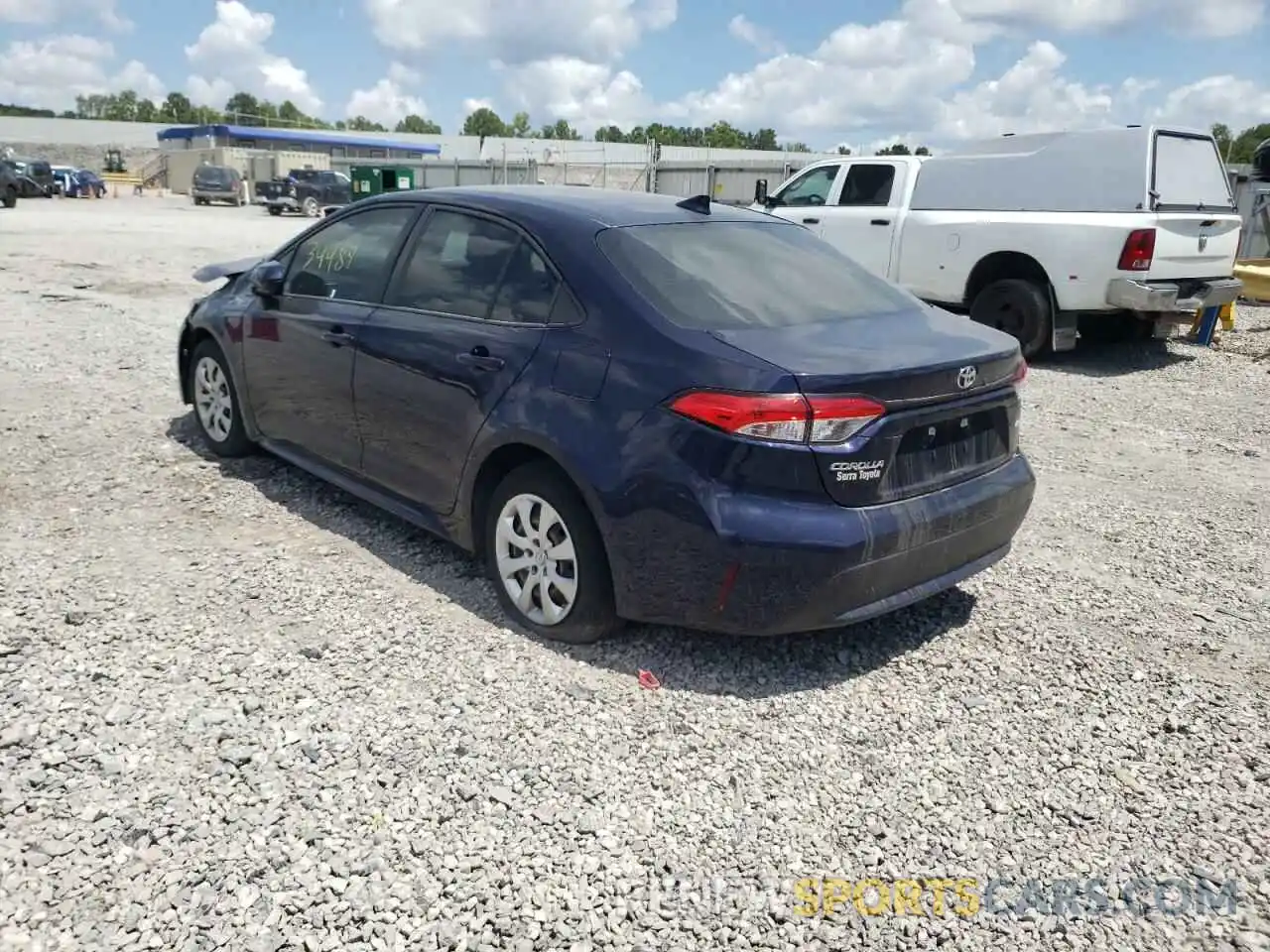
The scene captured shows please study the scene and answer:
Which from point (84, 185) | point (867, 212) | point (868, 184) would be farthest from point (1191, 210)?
point (84, 185)

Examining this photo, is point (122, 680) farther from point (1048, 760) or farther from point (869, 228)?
point (869, 228)

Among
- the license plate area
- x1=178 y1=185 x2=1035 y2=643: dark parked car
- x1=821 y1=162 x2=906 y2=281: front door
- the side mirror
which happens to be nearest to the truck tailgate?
x1=821 y1=162 x2=906 y2=281: front door

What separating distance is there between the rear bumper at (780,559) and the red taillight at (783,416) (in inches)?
8.1

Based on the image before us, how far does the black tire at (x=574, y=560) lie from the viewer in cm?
339

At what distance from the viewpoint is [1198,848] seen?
2.69 meters

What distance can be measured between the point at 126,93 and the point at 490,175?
132556 millimetres

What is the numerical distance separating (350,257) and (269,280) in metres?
0.59

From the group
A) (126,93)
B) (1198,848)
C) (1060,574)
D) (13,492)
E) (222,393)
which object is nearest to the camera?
(1198,848)

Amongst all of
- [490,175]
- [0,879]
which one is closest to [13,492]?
Answer: [0,879]

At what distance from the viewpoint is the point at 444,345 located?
389 centimetres

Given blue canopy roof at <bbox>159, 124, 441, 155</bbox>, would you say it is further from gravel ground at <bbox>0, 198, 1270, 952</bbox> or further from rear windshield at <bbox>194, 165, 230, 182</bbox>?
gravel ground at <bbox>0, 198, 1270, 952</bbox>

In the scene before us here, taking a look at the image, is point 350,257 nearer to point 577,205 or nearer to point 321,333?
point 321,333

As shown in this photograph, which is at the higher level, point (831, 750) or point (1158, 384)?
point (1158, 384)

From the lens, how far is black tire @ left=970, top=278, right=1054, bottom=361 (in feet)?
31.6
